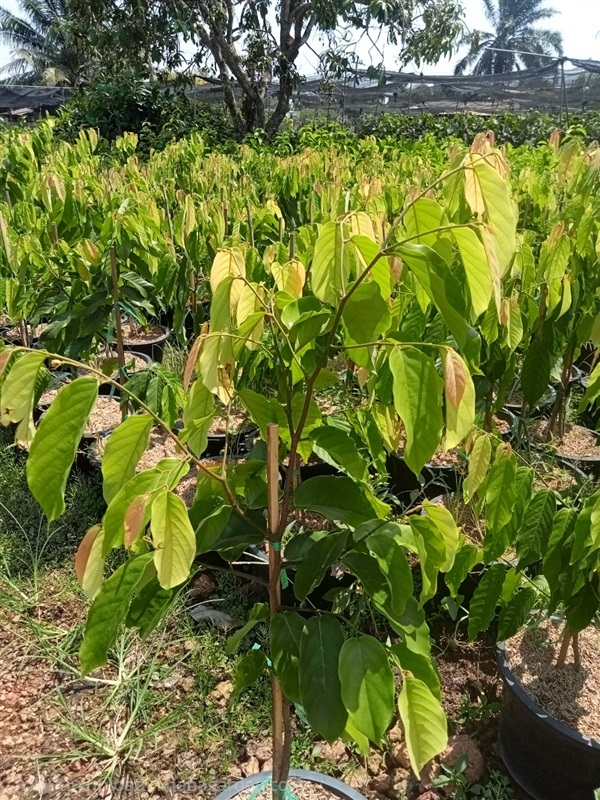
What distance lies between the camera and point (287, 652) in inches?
32.5

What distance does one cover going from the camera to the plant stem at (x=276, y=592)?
81 cm

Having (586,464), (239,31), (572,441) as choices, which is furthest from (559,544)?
(239,31)

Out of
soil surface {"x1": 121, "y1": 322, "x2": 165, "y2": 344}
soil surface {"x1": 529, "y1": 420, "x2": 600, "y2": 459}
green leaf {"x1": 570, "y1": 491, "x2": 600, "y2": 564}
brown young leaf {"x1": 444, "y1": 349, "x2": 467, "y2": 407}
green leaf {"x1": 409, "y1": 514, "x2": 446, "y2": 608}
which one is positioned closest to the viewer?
brown young leaf {"x1": 444, "y1": 349, "x2": 467, "y2": 407}

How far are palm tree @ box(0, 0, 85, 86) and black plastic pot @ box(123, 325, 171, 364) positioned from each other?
80.3 feet

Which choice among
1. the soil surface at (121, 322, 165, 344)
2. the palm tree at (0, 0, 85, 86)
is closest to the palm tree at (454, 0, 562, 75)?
the palm tree at (0, 0, 85, 86)

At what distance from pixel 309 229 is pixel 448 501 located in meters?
0.95

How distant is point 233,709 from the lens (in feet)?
5.16

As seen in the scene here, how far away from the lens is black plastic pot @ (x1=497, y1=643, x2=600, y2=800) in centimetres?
129

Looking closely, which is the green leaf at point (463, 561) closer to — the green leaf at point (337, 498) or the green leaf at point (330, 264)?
the green leaf at point (337, 498)

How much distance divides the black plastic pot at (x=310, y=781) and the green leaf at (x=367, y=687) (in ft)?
1.62

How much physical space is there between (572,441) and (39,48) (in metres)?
31.0

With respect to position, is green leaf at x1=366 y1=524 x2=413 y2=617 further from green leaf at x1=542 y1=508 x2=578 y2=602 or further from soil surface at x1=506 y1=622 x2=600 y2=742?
soil surface at x1=506 y1=622 x2=600 y2=742

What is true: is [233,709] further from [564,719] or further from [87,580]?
[87,580]

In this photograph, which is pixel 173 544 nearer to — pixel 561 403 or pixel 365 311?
pixel 365 311
